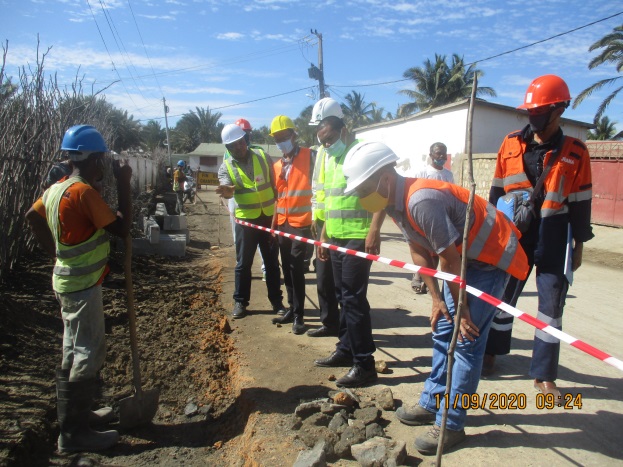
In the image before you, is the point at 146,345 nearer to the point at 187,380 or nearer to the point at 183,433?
the point at 187,380

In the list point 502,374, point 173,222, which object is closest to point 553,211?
point 502,374

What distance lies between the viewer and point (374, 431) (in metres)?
2.83

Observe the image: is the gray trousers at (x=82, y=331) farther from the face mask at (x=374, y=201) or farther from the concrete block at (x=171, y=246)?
the concrete block at (x=171, y=246)

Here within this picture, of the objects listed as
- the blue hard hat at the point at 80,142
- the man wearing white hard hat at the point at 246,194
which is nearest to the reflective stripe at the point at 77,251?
the blue hard hat at the point at 80,142

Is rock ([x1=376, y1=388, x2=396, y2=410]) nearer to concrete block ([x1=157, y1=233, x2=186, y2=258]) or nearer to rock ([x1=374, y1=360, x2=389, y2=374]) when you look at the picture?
rock ([x1=374, y1=360, x2=389, y2=374])

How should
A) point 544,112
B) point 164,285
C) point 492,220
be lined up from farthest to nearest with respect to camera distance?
1. point 164,285
2. point 544,112
3. point 492,220

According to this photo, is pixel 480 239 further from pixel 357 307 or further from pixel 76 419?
pixel 76 419

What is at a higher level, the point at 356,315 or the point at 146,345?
the point at 356,315

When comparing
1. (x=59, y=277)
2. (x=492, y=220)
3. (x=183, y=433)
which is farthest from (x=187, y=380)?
A: (x=492, y=220)

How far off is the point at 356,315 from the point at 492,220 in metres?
1.33

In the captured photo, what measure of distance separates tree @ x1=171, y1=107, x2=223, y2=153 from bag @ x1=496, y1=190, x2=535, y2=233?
2701 inches

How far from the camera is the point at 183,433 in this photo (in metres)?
3.42

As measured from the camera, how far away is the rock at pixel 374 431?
2.81 meters

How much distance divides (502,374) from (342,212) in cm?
178
